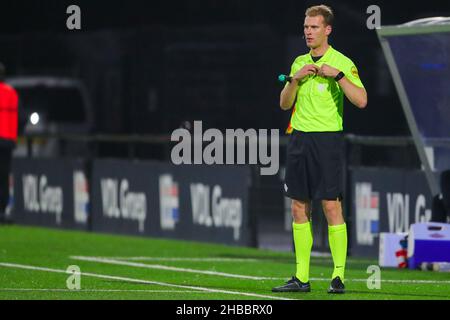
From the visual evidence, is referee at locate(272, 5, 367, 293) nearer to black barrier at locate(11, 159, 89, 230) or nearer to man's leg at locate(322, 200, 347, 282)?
man's leg at locate(322, 200, 347, 282)

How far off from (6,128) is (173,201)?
223 cm

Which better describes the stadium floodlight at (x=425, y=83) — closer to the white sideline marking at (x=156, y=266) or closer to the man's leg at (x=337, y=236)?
the white sideline marking at (x=156, y=266)

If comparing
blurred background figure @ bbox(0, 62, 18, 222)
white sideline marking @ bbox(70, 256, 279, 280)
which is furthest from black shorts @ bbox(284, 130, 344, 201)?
blurred background figure @ bbox(0, 62, 18, 222)

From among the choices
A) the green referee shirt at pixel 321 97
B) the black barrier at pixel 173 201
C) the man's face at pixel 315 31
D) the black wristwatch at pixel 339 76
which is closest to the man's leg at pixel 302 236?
the green referee shirt at pixel 321 97

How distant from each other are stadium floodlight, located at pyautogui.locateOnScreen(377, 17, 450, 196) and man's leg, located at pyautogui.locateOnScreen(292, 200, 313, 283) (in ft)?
12.1

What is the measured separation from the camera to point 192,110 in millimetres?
22750

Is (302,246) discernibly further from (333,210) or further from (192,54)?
(192,54)

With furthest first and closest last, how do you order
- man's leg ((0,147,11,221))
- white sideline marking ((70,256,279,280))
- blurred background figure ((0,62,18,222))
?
1. man's leg ((0,147,11,221))
2. blurred background figure ((0,62,18,222))
3. white sideline marking ((70,256,279,280))

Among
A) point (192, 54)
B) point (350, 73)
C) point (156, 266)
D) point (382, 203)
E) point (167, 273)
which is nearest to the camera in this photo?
point (350, 73)

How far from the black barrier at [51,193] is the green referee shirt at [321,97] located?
9.71 m

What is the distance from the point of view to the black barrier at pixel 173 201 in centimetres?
1891

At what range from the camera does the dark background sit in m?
20.3

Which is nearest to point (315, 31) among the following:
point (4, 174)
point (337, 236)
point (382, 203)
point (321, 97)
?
point (321, 97)

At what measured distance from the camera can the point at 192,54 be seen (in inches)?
909
